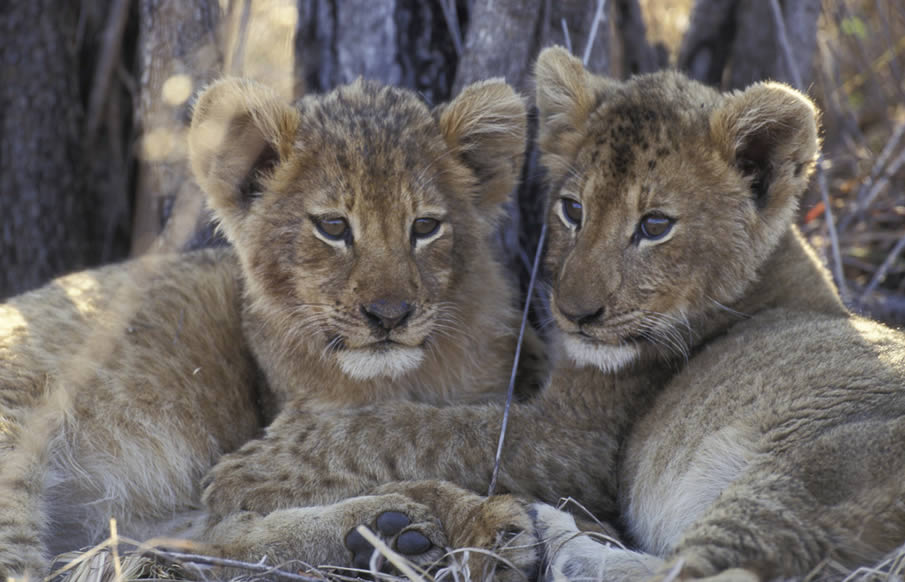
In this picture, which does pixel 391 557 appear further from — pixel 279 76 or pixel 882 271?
pixel 882 271

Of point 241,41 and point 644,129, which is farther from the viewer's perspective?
point 241,41

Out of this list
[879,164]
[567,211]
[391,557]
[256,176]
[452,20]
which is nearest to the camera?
[391,557]

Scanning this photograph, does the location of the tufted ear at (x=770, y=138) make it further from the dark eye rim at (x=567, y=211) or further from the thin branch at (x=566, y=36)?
the thin branch at (x=566, y=36)

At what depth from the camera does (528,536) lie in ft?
11.1

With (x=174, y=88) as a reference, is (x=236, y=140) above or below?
below

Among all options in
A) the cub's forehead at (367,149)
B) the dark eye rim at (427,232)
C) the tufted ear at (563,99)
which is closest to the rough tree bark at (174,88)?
the cub's forehead at (367,149)

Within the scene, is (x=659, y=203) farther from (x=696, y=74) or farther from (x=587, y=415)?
(x=696, y=74)

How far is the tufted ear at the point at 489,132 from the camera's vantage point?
13.1ft

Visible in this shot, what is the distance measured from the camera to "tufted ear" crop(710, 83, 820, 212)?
3.63 m

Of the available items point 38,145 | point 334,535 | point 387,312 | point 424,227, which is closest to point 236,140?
point 424,227

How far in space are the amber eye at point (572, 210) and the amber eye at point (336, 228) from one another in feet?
2.84

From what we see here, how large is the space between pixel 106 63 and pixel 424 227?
309cm

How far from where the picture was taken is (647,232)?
3.73m

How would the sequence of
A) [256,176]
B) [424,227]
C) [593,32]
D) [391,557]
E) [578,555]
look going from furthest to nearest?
[593,32]
[256,176]
[424,227]
[578,555]
[391,557]
